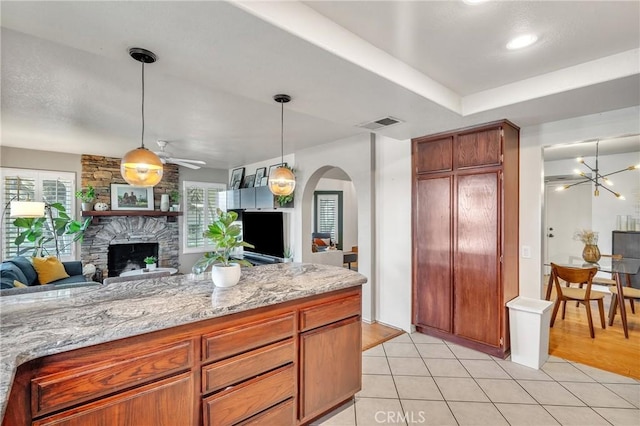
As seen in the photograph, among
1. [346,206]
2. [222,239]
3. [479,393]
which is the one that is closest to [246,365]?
[222,239]

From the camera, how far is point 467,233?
11.1 ft

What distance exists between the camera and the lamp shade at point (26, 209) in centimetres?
446

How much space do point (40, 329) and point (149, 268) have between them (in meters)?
5.21

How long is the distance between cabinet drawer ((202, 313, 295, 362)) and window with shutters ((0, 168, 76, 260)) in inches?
221

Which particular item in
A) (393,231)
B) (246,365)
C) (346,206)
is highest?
(346,206)

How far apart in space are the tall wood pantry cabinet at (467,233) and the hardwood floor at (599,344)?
2.53 ft

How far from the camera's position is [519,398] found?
249 centimetres

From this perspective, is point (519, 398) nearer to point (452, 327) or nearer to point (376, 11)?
point (452, 327)

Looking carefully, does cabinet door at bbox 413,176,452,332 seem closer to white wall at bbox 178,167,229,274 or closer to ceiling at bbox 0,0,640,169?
ceiling at bbox 0,0,640,169

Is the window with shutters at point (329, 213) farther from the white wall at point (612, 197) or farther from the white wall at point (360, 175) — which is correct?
the white wall at point (612, 197)

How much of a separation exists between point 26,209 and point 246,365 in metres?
4.91

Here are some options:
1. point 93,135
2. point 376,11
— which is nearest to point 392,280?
point 376,11

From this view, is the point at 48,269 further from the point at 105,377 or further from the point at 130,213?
the point at 105,377

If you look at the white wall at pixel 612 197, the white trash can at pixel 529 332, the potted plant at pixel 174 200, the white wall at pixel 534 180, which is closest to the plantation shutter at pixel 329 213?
the potted plant at pixel 174 200
